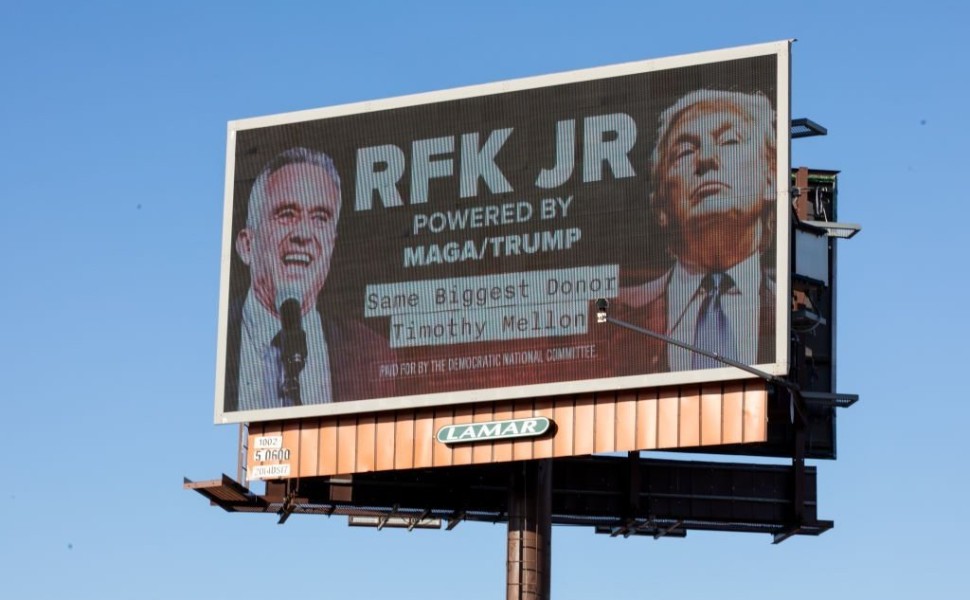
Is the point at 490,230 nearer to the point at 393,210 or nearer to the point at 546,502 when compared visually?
the point at 393,210

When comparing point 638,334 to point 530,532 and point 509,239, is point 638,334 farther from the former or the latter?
point 530,532

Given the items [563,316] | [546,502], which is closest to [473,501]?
[546,502]

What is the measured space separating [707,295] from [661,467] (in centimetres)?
597

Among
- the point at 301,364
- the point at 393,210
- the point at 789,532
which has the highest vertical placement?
the point at 393,210

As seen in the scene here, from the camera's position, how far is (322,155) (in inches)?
1592

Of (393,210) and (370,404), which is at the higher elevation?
(393,210)

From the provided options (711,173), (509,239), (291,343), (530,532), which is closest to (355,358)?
(291,343)

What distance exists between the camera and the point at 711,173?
3697 cm

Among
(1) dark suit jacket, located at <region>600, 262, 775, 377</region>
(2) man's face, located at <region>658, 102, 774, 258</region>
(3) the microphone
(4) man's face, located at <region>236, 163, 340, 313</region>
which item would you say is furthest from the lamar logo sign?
(2) man's face, located at <region>658, 102, 774, 258</region>

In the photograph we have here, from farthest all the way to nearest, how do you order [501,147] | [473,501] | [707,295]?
[473,501], [501,147], [707,295]

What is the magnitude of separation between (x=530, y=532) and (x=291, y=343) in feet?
17.8

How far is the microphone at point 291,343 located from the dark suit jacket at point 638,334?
5.77 meters

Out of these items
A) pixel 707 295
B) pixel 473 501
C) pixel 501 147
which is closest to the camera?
pixel 707 295

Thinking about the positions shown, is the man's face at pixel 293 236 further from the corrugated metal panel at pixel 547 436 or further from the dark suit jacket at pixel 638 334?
the dark suit jacket at pixel 638 334
